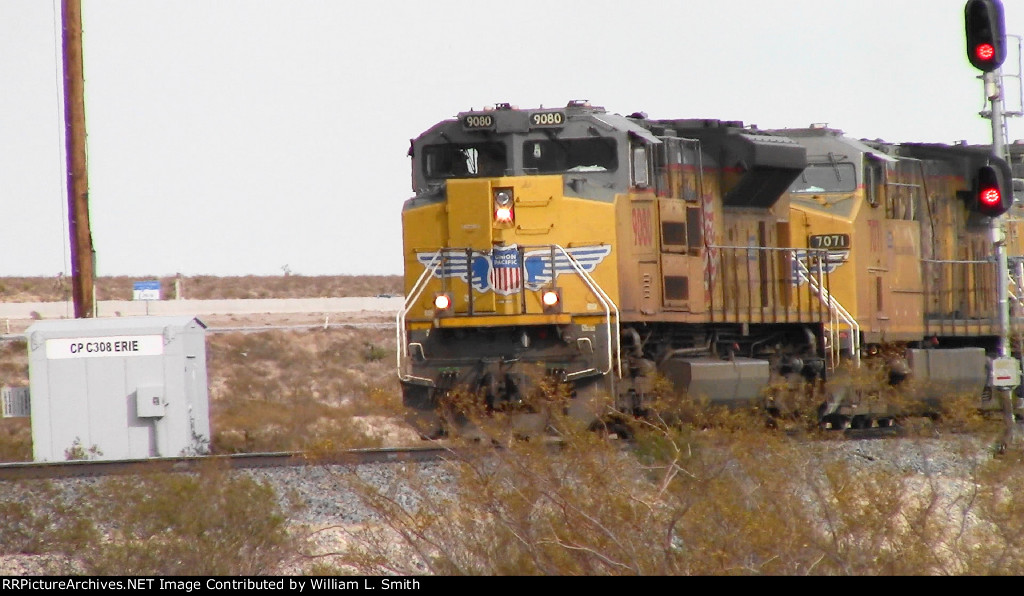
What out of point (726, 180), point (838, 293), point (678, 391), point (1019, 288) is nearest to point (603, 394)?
point (678, 391)

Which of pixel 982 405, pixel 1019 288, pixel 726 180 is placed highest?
pixel 726 180

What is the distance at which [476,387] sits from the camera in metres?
15.0

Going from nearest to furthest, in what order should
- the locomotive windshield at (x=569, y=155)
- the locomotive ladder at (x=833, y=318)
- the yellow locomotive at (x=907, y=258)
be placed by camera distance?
the locomotive windshield at (x=569, y=155) → the locomotive ladder at (x=833, y=318) → the yellow locomotive at (x=907, y=258)

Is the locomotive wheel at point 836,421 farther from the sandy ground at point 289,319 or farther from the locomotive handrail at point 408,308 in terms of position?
the sandy ground at point 289,319

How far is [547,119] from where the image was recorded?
1523 cm

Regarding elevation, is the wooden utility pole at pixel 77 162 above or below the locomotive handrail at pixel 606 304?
above

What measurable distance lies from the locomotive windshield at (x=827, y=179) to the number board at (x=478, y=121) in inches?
191

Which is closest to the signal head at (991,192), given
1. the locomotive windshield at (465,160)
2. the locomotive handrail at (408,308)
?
the locomotive windshield at (465,160)

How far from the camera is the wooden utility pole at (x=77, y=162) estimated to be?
19453 mm

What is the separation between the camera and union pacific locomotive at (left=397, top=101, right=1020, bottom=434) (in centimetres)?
1491

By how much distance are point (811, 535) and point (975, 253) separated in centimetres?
1347

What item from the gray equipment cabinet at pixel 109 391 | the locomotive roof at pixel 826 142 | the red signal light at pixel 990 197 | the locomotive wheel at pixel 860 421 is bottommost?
the locomotive wheel at pixel 860 421

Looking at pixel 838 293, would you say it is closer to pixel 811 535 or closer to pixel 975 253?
pixel 975 253

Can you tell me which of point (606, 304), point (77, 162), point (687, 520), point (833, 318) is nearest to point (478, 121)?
point (606, 304)
